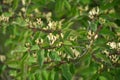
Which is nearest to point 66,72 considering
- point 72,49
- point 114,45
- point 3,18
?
point 72,49

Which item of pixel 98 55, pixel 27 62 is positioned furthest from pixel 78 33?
pixel 27 62

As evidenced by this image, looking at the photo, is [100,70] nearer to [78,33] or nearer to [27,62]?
[78,33]

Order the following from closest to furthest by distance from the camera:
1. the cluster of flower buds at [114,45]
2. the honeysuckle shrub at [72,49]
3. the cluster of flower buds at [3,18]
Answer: the honeysuckle shrub at [72,49]
the cluster of flower buds at [114,45]
the cluster of flower buds at [3,18]

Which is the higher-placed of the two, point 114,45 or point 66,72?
point 114,45

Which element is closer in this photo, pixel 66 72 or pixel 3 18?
pixel 66 72

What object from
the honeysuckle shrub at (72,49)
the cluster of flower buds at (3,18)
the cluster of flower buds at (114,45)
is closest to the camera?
the honeysuckle shrub at (72,49)

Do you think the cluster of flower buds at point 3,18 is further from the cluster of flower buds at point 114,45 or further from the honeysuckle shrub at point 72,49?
the cluster of flower buds at point 114,45

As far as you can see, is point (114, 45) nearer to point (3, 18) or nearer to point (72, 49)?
→ point (72, 49)

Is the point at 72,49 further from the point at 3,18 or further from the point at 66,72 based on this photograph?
the point at 3,18

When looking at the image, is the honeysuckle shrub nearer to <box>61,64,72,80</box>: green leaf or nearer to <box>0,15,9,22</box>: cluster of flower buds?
<box>61,64,72,80</box>: green leaf

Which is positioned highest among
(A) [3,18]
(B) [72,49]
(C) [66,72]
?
(A) [3,18]

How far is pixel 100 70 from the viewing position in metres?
2.65

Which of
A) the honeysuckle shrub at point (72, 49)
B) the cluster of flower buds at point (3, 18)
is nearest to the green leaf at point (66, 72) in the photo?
the honeysuckle shrub at point (72, 49)

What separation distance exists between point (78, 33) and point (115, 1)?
0.46 metres
